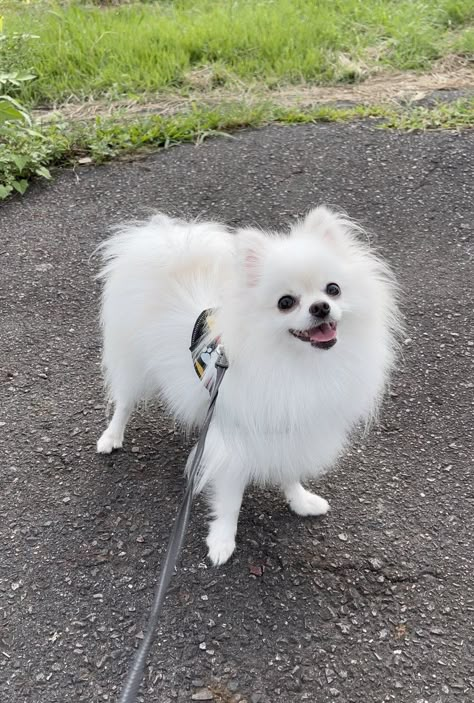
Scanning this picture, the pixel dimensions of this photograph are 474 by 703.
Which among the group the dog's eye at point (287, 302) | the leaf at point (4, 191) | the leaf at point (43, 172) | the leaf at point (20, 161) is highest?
the dog's eye at point (287, 302)

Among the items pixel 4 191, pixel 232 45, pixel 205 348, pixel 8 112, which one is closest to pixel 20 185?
pixel 4 191

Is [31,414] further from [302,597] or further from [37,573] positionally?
[302,597]

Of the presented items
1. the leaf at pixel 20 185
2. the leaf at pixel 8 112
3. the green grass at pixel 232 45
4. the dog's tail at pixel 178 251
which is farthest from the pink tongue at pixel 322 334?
the green grass at pixel 232 45

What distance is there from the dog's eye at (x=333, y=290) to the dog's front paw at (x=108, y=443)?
1.35m

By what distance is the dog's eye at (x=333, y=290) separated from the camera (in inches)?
69.3

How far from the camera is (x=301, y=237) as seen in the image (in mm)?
1861

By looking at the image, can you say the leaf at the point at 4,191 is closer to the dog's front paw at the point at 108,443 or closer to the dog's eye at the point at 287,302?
the dog's front paw at the point at 108,443

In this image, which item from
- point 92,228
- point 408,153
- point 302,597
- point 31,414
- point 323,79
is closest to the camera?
point 302,597

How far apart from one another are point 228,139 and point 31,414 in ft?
9.45

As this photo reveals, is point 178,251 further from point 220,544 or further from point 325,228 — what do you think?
point 220,544

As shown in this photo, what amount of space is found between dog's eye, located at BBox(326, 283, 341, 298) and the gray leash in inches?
14.9

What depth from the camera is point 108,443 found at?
2.70 m

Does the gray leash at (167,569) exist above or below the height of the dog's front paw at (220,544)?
above

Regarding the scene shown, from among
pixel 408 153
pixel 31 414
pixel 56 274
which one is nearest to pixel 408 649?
pixel 31 414
